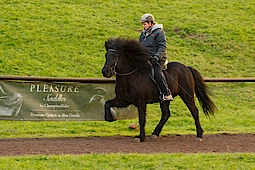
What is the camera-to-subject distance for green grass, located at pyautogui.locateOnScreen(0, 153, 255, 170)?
602 centimetres

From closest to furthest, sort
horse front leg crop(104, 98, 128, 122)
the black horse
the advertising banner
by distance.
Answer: the black horse
horse front leg crop(104, 98, 128, 122)
the advertising banner

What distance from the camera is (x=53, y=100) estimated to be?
32.4 ft

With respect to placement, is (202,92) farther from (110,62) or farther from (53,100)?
(53,100)

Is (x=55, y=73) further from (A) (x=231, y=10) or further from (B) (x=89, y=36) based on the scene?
(A) (x=231, y=10)

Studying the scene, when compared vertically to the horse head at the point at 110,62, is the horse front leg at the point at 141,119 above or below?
below

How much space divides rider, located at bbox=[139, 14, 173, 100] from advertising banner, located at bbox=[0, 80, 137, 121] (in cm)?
196

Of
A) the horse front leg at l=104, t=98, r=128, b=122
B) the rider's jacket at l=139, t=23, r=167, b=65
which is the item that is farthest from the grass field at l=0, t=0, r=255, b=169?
the rider's jacket at l=139, t=23, r=167, b=65

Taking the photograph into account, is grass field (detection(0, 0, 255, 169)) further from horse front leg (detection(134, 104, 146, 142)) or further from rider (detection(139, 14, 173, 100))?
rider (detection(139, 14, 173, 100))

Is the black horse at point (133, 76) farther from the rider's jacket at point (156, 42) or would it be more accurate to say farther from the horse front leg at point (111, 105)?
the rider's jacket at point (156, 42)

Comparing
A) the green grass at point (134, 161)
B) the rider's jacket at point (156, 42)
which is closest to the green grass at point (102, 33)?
the rider's jacket at point (156, 42)

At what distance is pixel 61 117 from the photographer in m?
9.89

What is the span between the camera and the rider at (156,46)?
8.55 m

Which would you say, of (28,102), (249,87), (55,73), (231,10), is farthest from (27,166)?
(231,10)

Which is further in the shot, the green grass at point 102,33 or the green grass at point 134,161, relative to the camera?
the green grass at point 102,33
